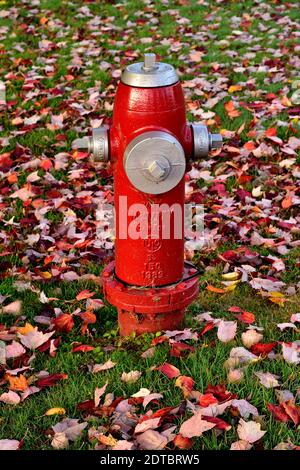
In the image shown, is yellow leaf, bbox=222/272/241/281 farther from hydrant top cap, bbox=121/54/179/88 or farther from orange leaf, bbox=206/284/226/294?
hydrant top cap, bbox=121/54/179/88

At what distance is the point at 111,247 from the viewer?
3844mm

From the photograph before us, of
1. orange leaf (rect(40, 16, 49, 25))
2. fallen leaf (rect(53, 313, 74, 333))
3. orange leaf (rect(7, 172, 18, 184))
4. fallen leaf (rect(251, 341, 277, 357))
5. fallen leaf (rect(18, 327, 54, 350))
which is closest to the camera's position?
fallen leaf (rect(251, 341, 277, 357))

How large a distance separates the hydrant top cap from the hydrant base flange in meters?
0.88

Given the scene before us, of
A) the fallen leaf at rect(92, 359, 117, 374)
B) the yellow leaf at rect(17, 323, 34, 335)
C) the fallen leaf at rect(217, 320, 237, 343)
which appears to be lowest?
the yellow leaf at rect(17, 323, 34, 335)

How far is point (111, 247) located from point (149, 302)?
1022mm

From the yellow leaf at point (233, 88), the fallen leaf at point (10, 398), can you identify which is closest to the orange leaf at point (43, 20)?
the yellow leaf at point (233, 88)

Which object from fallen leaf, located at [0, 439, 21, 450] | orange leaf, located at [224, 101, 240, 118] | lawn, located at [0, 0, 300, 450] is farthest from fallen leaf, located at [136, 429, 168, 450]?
orange leaf, located at [224, 101, 240, 118]

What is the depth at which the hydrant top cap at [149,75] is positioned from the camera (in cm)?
260

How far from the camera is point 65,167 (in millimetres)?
4699

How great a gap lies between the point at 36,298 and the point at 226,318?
954 millimetres

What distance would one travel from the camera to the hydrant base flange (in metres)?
2.88

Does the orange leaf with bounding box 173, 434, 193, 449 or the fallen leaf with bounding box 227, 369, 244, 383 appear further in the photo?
the fallen leaf with bounding box 227, 369, 244, 383

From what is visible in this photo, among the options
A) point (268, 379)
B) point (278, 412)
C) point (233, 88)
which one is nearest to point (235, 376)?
point (268, 379)
